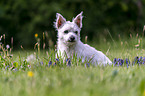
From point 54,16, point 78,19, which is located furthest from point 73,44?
point 54,16

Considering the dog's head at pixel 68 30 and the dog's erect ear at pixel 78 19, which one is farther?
the dog's erect ear at pixel 78 19

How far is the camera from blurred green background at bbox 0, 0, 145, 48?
14.9 meters

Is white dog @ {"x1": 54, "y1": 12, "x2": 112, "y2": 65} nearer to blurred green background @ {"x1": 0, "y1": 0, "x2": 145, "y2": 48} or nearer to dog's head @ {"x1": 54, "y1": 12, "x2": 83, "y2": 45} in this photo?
dog's head @ {"x1": 54, "y1": 12, "x2": 83, "y2": 45}

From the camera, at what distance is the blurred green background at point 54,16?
1487 cm

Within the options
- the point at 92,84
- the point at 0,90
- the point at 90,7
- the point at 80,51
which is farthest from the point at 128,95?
the point at 90,7

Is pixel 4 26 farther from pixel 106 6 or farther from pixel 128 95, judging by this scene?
pixel 128 95

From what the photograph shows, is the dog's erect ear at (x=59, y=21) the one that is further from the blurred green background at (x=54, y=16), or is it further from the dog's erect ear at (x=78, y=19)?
the blurred green background at (x=54, y=16)

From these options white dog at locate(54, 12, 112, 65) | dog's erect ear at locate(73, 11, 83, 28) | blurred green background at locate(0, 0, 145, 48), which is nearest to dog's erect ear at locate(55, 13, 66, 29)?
white dog at locate(54, 12, 112, 65)

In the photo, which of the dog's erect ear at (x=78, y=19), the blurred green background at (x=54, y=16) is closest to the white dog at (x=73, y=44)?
the dog's erect ear at (x=78, y=19)

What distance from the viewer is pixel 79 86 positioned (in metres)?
2.70

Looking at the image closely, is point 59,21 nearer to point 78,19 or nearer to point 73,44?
point 78,19

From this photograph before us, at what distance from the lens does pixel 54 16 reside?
1495 cm

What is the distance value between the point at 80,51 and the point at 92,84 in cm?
260

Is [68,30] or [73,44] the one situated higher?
[68,30]
